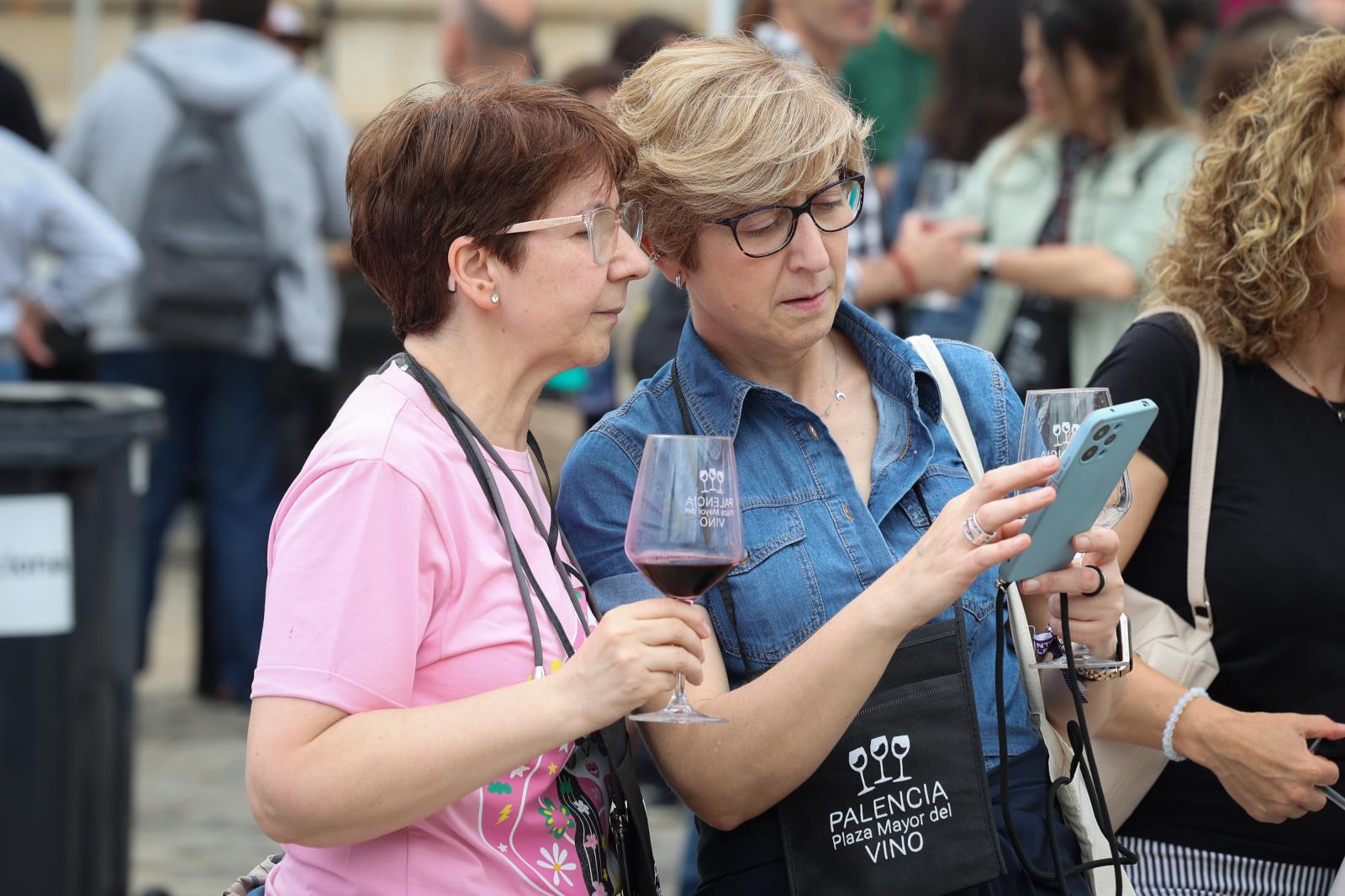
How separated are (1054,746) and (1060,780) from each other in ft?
0.22

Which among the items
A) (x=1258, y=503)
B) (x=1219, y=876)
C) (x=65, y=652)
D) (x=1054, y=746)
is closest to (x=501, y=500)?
(x=1054, y=746)

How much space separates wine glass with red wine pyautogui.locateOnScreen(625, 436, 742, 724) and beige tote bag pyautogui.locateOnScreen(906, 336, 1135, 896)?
0.61 m

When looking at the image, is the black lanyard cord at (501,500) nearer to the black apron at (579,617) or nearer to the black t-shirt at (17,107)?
the black apron at (579,617)

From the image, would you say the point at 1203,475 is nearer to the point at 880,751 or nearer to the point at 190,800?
the point at 880,751

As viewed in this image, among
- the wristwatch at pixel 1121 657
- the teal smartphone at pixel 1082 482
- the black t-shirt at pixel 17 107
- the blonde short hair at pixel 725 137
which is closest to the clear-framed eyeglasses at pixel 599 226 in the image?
the blonde short hair at pixel 725 137

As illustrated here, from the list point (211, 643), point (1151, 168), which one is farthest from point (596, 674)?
point (211, 643)

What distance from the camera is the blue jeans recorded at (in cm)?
704

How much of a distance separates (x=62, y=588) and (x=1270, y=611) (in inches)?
111

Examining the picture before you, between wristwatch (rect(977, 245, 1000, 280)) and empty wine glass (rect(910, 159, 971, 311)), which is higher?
empty wine glass (rect(910, 159, 971, 311))

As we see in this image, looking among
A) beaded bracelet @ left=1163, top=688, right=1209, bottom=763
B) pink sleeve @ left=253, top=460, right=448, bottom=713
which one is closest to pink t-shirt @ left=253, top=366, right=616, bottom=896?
pink sleeve @ left=253, top=460, right=448, bottom=713

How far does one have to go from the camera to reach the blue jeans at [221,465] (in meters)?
7.04

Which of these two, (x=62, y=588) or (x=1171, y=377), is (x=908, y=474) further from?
→ (x=62, y=588)

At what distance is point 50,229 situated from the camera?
6.45m

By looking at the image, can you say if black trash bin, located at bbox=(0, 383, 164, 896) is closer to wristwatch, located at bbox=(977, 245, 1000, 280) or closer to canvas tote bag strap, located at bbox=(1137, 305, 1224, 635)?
wristwatch, located at bbox=(977, 245, 1000, 280)
